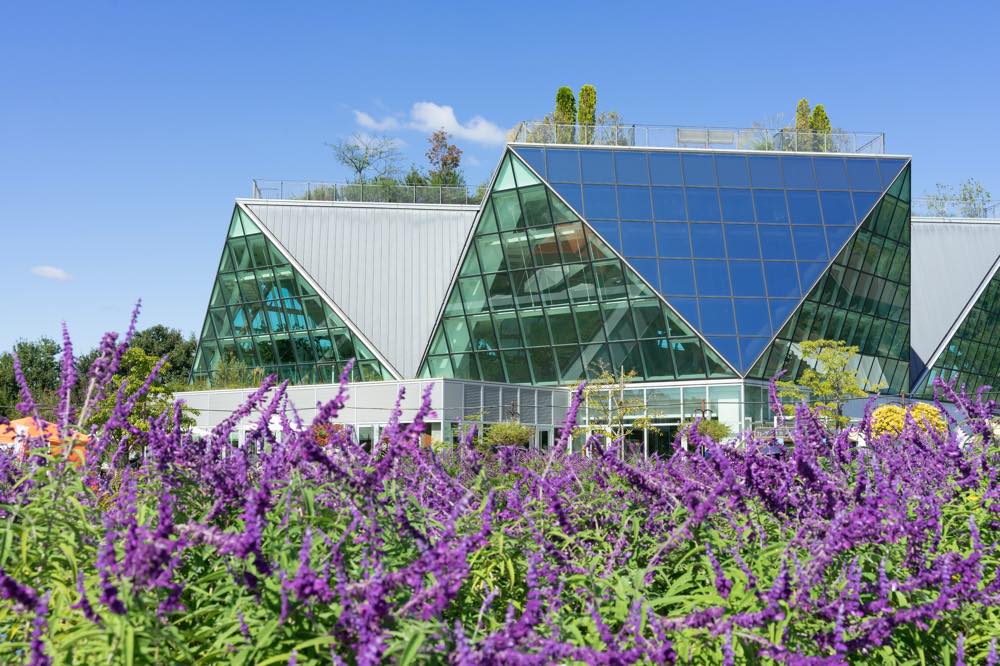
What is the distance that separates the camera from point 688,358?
107ft

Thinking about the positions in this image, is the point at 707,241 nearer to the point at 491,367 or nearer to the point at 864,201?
the point at 864,201

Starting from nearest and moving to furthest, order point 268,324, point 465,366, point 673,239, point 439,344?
point 673,239
point 465,366
point 439,344
point 268,324

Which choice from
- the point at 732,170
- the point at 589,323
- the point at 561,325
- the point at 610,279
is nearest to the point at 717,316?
the point at 610,279

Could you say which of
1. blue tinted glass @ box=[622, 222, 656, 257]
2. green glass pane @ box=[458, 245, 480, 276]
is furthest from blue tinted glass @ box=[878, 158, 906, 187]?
green glass pane @ box=[458, 245, 480, 276]

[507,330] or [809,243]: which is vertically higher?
[809,243]

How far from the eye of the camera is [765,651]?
11.7ft

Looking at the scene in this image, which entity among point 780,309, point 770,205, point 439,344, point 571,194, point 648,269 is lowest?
→ point 439,344

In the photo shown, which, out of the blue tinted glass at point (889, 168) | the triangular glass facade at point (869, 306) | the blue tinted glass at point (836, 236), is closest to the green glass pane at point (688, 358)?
the triangular glass facade at point (869, 306)

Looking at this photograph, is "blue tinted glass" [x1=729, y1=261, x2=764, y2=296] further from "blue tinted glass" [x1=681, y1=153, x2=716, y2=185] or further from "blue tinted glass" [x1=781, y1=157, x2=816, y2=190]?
"blue tinted glass" [x1=781, y1=157, x2=816, y2=190]

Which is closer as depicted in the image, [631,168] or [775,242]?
[775,242]

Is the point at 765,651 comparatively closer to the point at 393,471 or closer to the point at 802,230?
the point at 393,471

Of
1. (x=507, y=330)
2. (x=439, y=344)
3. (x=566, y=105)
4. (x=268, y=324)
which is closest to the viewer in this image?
(x=507, y=330)

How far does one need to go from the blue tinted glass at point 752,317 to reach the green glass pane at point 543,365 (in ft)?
23.4

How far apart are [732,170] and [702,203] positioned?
7.05 ft
